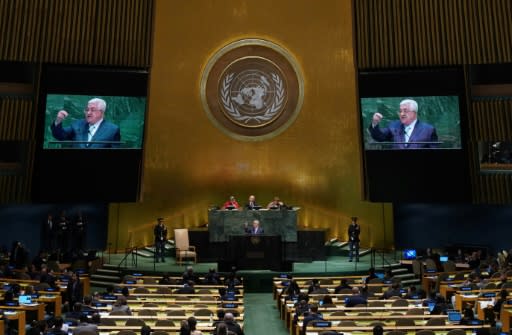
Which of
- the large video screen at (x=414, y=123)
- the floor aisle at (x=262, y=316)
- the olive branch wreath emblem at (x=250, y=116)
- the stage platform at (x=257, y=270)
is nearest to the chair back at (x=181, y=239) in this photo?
the stage platform at (x=257, y=270)

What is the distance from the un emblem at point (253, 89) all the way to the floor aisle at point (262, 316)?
802 centimetres

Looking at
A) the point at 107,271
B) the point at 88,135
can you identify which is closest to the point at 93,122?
the point at 88,135

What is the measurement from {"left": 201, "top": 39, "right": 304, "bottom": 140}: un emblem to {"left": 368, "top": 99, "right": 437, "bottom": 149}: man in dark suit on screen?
15.8 ft

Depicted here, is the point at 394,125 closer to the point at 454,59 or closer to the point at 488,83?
the point at 454,59

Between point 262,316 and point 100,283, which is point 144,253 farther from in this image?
point 262,316

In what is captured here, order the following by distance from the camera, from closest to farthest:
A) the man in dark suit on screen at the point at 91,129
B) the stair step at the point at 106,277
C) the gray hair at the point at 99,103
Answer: the stair step at the point at 106,277 → the man in dark suit on screen at the point at 91,129 → the gray hair at the point at 99,103

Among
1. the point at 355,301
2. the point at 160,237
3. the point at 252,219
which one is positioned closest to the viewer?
the point at 355,301

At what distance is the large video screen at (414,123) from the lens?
17.5 meters

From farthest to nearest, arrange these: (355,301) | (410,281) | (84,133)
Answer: (84,133), (410,281), (355,301)

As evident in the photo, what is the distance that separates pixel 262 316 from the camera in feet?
42.8

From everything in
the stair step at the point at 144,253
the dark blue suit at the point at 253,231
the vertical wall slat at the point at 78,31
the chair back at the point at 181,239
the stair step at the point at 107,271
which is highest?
the vertical wall slat at the point at 78,31

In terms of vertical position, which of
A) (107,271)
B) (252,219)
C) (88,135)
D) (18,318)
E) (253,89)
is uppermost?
(253,89)

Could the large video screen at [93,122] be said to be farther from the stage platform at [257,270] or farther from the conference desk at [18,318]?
the conference desk at [18,318]

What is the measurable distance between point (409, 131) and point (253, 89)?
6.64 metres
